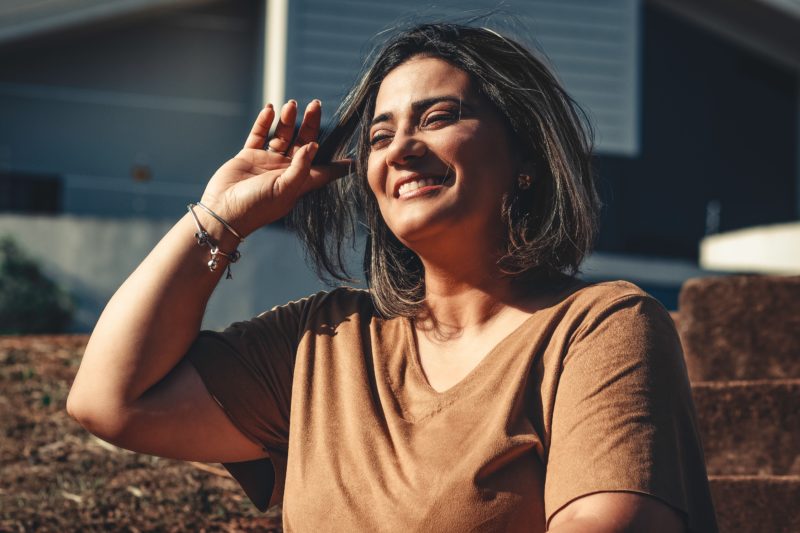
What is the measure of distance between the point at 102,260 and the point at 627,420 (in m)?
7.38

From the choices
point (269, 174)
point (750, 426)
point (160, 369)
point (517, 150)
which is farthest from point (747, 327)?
point (160, 369)

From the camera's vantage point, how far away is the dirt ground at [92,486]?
144 inches

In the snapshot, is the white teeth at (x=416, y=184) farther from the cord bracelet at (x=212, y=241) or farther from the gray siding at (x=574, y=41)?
the gray siding at (x=574, y=41)

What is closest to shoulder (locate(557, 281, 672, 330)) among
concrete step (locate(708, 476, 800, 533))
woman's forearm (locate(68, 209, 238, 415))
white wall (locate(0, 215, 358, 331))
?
woman's forearm (locate(68, 209, 238, 415))

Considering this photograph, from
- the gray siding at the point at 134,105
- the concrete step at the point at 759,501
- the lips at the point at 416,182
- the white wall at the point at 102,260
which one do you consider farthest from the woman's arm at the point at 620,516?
the gray siding at the point at 134,105

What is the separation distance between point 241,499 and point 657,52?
10621 mm

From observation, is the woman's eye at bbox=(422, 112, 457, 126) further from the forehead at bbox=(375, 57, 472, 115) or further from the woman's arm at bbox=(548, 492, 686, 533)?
the woman's arm at bbox=(548, 492, 686, 533)

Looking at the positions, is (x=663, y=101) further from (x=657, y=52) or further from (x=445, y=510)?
(x=445, y=510)

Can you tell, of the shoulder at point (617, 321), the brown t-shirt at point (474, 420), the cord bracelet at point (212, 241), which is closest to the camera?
the brown t-shirt at point (474, 420)

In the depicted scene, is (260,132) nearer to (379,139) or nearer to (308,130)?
(308,130)

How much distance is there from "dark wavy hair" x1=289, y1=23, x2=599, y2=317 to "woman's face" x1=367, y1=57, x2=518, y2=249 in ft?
0.13

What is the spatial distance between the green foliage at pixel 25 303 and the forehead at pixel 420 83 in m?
6.23

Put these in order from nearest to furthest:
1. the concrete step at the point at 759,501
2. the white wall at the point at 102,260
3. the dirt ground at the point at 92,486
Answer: the concrete step at the point at 759,501, the dirt ground at the point at 92,486, the white wall at the point at 102,260

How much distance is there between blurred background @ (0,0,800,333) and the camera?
11219mm
